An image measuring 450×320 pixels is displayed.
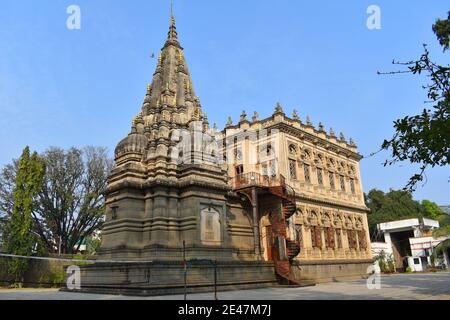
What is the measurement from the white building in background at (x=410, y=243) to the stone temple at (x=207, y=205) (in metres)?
16.3

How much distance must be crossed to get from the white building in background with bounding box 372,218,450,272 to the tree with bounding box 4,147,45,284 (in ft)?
118

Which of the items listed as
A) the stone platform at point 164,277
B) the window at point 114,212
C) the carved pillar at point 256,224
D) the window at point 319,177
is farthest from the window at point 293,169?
the window at point 114,212

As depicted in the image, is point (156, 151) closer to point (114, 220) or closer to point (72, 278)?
point (114, 220)

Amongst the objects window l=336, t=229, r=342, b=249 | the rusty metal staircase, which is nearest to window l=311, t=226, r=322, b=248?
window l=336, t=229, r=342, b=249

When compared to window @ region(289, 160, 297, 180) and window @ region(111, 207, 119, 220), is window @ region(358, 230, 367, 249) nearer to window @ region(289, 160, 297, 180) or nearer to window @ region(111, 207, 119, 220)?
window @ region(289, 160, 297, 180)

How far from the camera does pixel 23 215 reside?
28.1 meters

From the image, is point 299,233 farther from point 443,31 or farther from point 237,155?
point 443,31

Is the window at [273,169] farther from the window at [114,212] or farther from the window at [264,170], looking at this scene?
the window at [114,212]

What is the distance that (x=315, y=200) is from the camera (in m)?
29.0

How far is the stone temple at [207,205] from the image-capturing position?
58.7 ft

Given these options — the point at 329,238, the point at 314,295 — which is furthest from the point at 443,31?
the point at 329,238

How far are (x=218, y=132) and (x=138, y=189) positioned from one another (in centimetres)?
1221

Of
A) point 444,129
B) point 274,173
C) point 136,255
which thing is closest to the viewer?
point 444,129

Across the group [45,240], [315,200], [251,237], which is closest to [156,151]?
[251,237]
